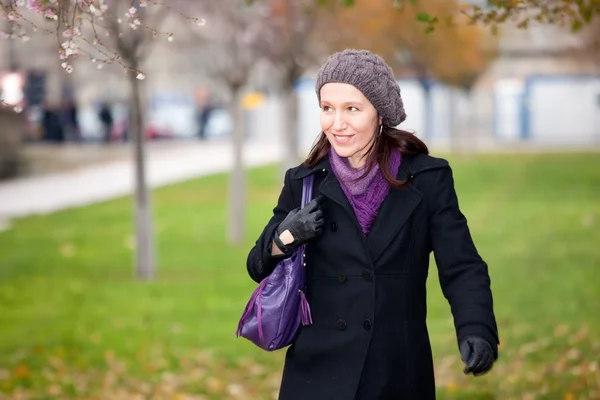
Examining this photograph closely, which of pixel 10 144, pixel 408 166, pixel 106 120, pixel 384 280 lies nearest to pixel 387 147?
pixel 408 166

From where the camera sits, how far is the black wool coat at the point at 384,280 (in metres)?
3.89

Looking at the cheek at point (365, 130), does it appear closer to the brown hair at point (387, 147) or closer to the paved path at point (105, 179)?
the brown hair at point (387, 147)

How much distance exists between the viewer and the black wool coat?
12.8ft

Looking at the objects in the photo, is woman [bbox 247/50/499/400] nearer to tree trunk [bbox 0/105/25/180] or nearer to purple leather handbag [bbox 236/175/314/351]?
purple leather handbag [bbox 236/175/314/351]

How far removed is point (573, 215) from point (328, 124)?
57.6 feet

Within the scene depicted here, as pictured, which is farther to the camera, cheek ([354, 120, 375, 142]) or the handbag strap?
the handbag strap

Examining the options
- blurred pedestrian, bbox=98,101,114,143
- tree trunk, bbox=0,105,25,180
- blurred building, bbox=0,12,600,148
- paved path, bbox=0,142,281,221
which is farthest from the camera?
blurred building, bbox=0,12,600,148

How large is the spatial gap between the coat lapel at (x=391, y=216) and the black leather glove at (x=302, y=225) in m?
0.18

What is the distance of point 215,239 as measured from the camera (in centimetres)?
1820

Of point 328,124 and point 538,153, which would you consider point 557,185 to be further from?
point 328,124

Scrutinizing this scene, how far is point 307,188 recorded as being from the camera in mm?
4031

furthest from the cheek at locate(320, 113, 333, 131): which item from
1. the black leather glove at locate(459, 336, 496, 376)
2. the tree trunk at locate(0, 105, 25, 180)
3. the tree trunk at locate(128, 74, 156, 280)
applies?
the tree trunk at locate(0, 105, 25, 180)

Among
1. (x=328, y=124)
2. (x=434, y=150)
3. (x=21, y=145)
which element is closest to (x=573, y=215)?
(x=21, y=145)

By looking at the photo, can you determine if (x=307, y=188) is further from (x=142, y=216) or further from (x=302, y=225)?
(x=142, y=216)
